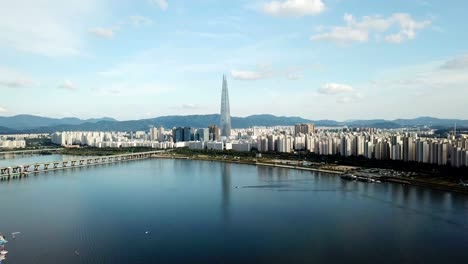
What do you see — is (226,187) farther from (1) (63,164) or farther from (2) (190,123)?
(2) (190,123)

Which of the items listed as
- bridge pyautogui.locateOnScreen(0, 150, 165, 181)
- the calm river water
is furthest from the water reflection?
bridge pyautogui.locateOnScreen(0, 150, 165, 181)

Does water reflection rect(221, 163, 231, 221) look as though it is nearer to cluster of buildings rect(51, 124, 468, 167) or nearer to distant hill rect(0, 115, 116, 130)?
cluster of buildings rect(51, 124, 468, 167)

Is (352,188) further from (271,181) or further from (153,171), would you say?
(153,171)

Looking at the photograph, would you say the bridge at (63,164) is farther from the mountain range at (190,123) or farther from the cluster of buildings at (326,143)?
the mountain range at (190,123)

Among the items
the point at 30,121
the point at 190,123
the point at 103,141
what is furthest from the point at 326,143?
the point at 30,121

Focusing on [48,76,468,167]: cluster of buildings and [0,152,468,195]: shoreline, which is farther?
[48,76,468,167]: cluster of buildings

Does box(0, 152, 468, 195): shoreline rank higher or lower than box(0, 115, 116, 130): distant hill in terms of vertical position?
lower
